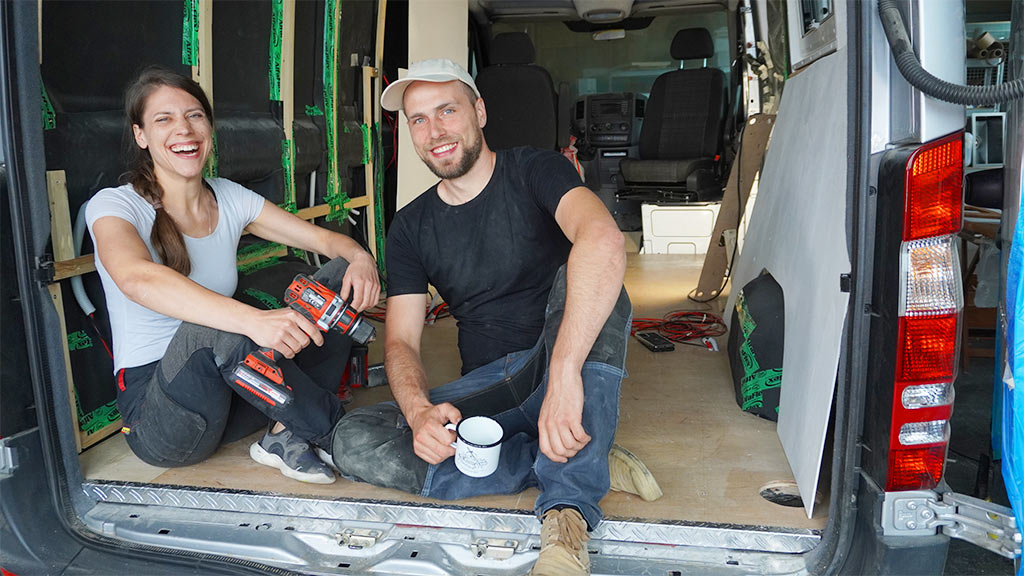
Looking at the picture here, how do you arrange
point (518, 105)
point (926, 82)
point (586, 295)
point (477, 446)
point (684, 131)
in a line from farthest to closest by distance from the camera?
point (684, 131) → point (518, 105) → point (586, 295) → point (477, 446) → point (926, 82)

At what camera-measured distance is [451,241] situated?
2.20 metres

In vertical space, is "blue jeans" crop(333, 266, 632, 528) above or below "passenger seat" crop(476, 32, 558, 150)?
below

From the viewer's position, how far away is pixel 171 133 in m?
2.09

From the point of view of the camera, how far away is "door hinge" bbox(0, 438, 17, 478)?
160cm

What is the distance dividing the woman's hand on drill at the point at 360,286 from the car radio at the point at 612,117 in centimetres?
495

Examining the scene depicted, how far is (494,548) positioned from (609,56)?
6009 millimetres

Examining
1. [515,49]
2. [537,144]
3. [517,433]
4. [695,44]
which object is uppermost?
[695,44]

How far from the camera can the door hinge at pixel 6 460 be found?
1.60 metres

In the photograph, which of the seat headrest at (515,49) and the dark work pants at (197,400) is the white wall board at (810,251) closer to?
the dark work pants at (197,400)

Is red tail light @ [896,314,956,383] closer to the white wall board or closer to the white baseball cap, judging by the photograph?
the white wall board

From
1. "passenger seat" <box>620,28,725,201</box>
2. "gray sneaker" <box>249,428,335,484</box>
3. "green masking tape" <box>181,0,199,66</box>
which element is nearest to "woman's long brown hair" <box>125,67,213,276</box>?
"gray sneaker" <box>249,428,335,484</box>

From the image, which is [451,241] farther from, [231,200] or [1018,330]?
[1018,330]

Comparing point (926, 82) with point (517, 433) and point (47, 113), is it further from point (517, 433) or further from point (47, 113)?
point (47, 113)

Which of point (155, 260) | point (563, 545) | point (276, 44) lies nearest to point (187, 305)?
point (155, 260)
